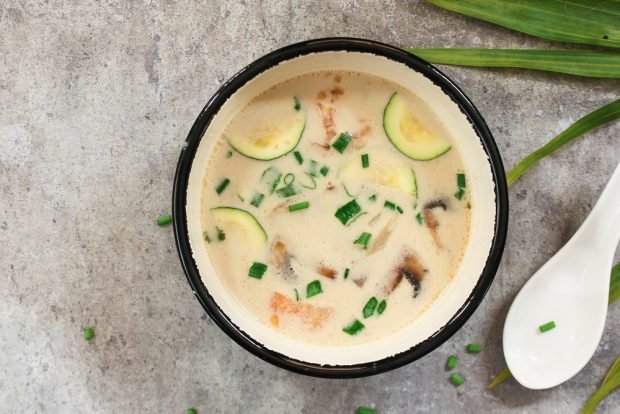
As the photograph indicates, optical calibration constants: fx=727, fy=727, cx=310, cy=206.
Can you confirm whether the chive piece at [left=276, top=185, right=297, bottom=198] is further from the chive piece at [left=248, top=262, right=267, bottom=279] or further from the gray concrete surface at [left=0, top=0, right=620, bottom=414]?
the gray concrete surface at [left=0, top=0, right=620, bottom=414]

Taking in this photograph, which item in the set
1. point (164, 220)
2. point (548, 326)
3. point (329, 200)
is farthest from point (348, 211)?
point (548, 326)

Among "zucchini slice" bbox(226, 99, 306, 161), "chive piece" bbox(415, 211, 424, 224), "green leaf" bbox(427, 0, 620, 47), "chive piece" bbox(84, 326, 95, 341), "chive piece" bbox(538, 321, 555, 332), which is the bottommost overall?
"chive piece" bbox(84, 326, 95, 341)

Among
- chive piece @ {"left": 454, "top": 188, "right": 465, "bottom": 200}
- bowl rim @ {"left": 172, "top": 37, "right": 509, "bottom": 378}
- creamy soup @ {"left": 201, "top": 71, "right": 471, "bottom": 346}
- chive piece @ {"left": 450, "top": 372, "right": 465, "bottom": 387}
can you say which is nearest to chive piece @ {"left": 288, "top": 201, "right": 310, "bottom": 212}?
creamy soup @ {"left": 201, "top": 71, "right": 471, "bottom": 346}

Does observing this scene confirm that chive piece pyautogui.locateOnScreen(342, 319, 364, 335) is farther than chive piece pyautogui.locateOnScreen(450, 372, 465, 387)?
No

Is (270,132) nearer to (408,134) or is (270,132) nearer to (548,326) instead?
(408,134)

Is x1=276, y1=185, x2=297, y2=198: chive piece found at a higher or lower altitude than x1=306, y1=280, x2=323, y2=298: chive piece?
higher
